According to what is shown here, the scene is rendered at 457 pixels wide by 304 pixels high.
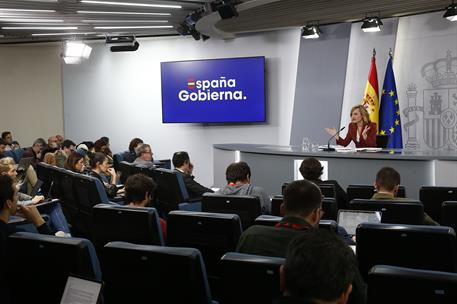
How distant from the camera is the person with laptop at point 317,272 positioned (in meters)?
1.54

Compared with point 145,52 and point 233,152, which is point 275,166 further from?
point 145,52

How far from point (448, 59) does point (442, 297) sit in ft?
26.9

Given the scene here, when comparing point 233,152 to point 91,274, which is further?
point 233,152

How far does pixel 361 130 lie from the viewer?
7996 mm

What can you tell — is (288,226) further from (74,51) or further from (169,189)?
(74,51)

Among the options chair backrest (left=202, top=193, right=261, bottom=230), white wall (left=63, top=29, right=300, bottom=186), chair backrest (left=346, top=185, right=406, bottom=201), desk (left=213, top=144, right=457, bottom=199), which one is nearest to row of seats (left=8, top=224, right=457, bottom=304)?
chair backrest (left=202, top=193, right=261, bottom=230)

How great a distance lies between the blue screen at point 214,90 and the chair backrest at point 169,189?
16.9ft

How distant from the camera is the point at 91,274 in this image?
Answer: 2701 mm

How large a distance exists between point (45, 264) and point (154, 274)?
59cm

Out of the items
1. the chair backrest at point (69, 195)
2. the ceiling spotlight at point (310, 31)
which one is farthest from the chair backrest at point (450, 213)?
the ceiling spotlight at point (310, 31)

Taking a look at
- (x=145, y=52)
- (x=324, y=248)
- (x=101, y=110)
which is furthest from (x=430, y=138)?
(x=324, y=248)

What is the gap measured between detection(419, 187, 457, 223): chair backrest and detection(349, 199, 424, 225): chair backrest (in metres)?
0.93

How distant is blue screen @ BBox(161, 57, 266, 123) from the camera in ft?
38.0

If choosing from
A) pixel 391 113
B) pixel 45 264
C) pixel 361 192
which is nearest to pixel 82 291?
pixel 45 264
